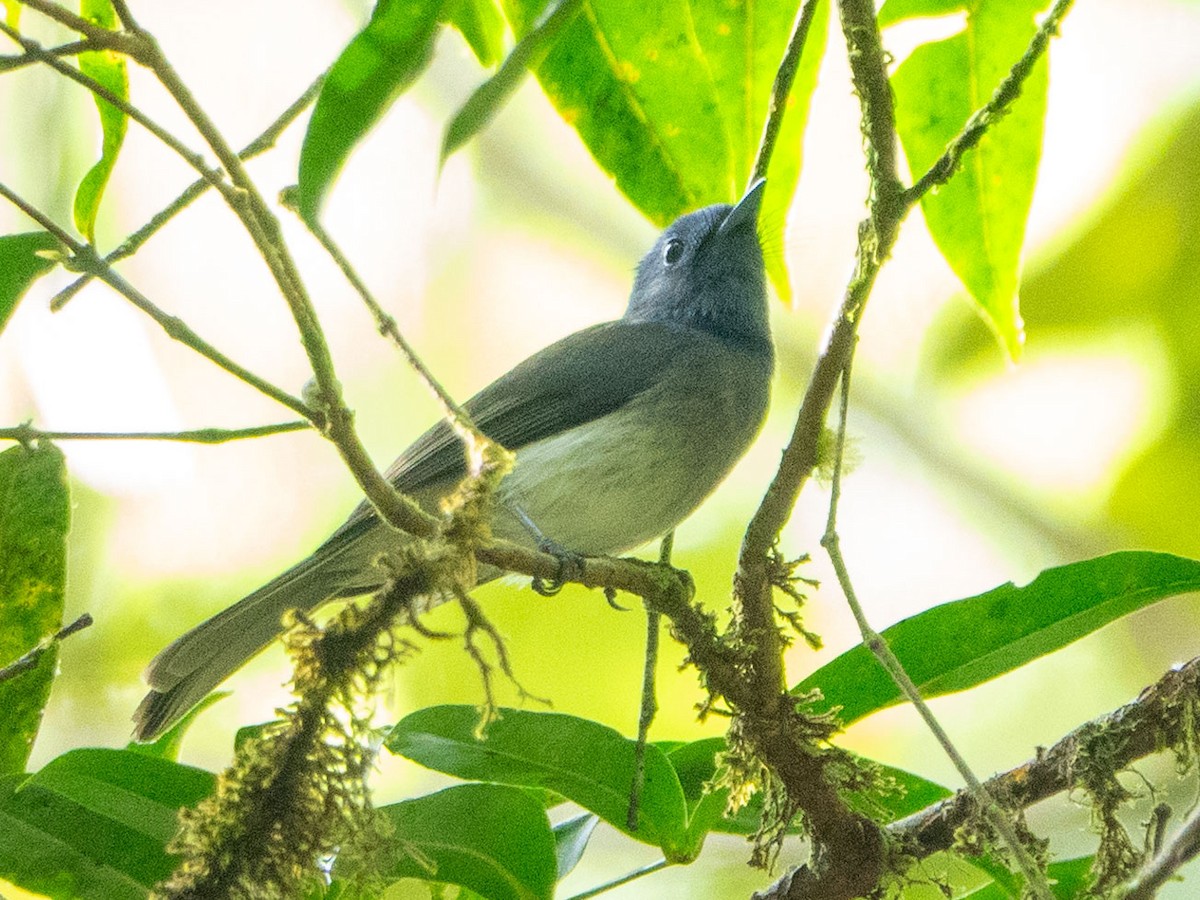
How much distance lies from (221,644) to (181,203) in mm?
1252

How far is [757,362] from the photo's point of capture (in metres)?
4.04

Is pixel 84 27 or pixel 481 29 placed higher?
pixel 481 29

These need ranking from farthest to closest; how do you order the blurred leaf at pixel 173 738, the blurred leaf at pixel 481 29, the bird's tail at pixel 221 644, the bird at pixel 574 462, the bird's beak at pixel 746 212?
1. the bird's beak at pixel 746 212
2. the bird at pixel 574 462
3. the bird's tail at pixel 221 644
4. the blurred leaf at pixel 173 738
5. the blurred leaf at pixel 481 29

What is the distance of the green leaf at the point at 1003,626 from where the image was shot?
2090 millimetres

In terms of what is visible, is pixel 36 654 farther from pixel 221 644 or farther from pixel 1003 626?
pixel 1003 626

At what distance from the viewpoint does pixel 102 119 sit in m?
2.20

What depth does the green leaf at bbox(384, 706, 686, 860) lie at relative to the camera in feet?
6.81

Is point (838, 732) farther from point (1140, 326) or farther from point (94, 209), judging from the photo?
point (1140, 326)

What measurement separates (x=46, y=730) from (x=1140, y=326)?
15.0 feet

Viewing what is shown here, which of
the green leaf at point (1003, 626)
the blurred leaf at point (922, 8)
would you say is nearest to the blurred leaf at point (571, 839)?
the green leaf at point (1003, 626)

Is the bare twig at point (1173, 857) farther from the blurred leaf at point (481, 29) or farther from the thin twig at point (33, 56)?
the thin twig at point (33, 56)

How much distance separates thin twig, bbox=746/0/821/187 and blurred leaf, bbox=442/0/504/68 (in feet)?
1.56

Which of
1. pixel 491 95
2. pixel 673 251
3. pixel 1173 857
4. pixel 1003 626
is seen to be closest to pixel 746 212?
pixel 673 251

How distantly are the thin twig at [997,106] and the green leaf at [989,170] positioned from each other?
39 centimetres
